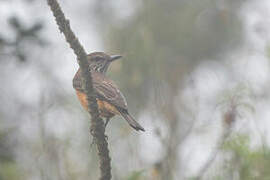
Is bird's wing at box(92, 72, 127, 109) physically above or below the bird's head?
below

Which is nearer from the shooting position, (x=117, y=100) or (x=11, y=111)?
(x=117, y=100)

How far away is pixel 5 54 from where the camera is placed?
6.29 m

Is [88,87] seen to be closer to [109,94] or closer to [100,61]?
[109,94]

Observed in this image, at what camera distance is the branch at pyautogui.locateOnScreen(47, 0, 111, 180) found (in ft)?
12.6

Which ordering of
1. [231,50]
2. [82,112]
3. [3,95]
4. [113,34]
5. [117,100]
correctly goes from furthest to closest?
1. [231,50]
2. [113,34]
3. [82,112]
4. [3,95]
5. [117,100]

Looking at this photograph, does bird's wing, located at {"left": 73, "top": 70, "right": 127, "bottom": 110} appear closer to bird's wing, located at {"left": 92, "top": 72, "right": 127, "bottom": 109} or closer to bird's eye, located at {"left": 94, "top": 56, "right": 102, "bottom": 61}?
bird's wing, located at {"left": 92, "top": 72, "right": 127, "bottom": 109}

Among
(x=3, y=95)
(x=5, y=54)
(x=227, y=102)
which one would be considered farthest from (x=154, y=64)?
(x=3, y=95)

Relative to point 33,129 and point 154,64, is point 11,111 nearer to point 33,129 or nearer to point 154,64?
point 33,129

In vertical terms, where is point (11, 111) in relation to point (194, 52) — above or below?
below

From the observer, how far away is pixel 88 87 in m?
4.25

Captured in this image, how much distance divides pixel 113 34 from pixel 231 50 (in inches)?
110

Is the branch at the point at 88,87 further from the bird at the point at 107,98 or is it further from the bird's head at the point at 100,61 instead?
the bird's head at the point at 100,61

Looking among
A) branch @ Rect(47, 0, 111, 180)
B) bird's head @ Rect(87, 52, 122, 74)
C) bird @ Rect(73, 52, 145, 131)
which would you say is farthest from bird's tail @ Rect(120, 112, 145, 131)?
bird's head @ Rect(87, 52, 122, 74)

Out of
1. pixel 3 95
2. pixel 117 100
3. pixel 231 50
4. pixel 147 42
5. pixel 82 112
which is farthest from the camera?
pixel 231 50
